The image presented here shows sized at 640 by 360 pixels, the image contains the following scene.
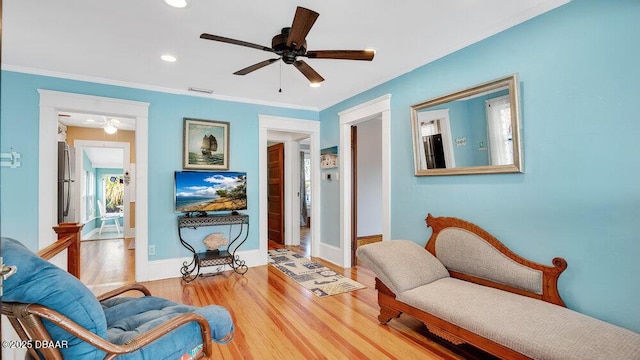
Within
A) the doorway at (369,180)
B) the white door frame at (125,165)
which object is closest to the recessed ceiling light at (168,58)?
the doorway at (369,180)

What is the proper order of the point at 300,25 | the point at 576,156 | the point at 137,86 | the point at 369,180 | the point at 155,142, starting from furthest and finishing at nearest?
the point at 369,180 → the point at 155,142 → the point at 137,86 → the point at 576,156 → the point at 300,25

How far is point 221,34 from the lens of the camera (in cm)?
282

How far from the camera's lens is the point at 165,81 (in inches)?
156

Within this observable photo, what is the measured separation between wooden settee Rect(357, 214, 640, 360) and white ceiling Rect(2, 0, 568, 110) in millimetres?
1703

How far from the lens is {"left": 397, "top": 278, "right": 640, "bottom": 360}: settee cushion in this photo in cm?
173

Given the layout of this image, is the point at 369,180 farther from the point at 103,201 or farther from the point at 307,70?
the point at 103,201

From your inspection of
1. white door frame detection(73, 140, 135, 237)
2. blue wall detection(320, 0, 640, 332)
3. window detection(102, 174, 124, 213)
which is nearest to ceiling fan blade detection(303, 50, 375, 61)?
blue wall detection(320, 0, 640, 332)

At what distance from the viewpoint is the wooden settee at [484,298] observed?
5.95ft

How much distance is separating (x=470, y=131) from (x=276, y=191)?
4.36 meters

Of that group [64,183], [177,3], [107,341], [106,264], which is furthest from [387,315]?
[64,183]

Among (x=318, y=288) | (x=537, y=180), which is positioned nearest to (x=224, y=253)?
(x=318, y=288)

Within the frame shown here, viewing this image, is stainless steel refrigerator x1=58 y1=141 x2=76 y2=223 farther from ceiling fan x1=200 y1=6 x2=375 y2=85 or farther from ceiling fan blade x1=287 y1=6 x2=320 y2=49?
ceiling fan blade x1=287 y1=6 x2=320 y2=49

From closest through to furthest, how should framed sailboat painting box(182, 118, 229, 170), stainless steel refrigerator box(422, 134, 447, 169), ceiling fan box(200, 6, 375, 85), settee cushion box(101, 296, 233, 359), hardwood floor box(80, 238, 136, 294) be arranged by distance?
settee cushion box(101, 296, 233, 359) → ceiling fan box(200, 6, 375, 85) → stainless steel refrigerator box(422, 134, 447, 169) → hardwood floor box(80, 238, 136, 294) → framed sailboat painting box(182, 118, 229, 170)

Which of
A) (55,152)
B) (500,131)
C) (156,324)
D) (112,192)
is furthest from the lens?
(112,192)
